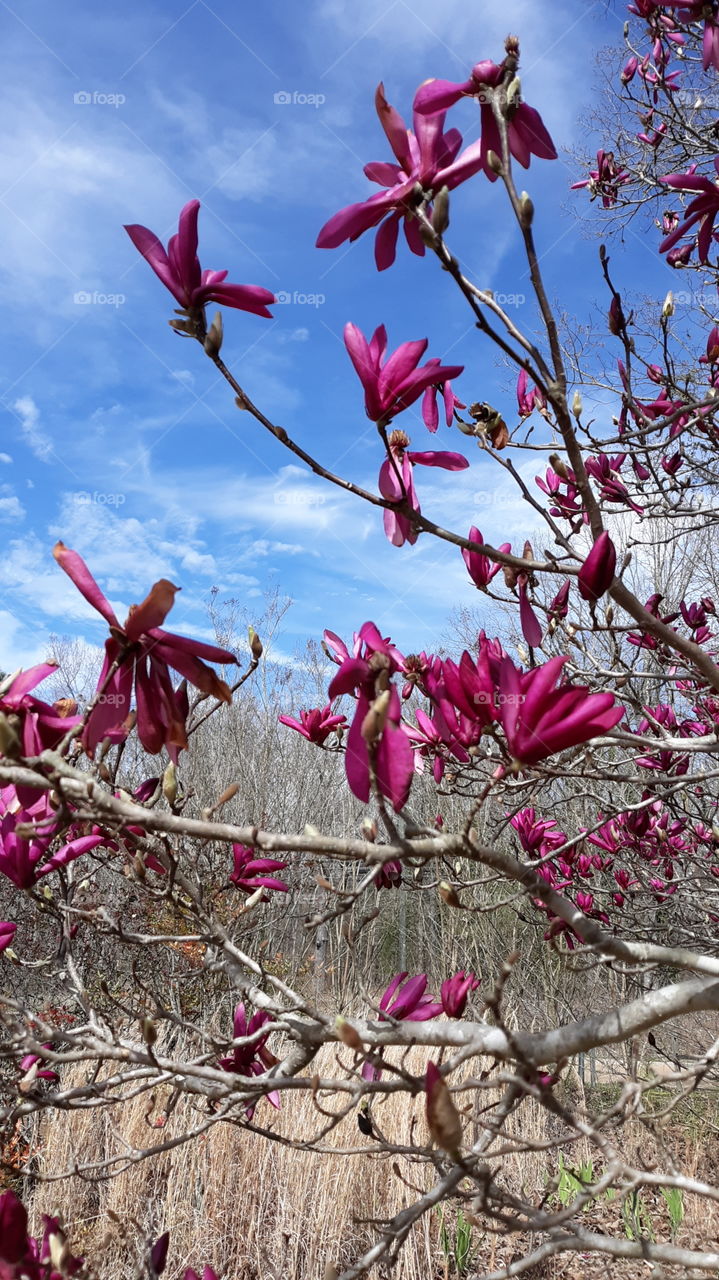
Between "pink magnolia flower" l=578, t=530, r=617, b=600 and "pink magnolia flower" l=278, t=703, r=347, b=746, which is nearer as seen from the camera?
"pink magnolia flower" l=578, t=530, r=617, b=600

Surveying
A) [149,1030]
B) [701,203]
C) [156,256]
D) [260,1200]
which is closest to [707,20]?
[701,203]

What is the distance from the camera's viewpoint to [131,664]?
730 mm

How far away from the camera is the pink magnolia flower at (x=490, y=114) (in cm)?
80

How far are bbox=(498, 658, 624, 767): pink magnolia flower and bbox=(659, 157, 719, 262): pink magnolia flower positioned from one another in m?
0.73

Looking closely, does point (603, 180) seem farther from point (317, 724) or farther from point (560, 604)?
point (317, 724)

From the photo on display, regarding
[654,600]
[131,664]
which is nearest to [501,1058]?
[131,664]

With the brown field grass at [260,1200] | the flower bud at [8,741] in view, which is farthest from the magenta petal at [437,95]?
the brown field grass at [260,1200]

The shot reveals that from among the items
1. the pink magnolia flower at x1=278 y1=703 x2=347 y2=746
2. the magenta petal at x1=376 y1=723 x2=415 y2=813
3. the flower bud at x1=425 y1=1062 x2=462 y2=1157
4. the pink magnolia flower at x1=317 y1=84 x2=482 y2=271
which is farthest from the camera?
the pink magnolia flower at x1=278 y1=703 x2=347 y2=746

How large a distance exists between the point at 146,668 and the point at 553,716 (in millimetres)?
389

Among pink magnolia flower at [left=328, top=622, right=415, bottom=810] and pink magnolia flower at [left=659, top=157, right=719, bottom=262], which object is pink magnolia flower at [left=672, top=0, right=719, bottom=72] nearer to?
pink magnolia flower at [left=659, top=157, right=719, bottom=262]

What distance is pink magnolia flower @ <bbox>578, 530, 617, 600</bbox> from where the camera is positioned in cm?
91

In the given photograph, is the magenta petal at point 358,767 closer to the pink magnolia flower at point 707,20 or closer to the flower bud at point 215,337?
the flower bud at point 215,337

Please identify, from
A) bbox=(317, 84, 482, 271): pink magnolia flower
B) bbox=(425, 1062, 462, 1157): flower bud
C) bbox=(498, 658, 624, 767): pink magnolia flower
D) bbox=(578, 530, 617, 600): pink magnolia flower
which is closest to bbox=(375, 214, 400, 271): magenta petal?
bbox=(317, 84, 482, 271): pink magnolia flower

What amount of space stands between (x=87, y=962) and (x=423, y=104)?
5.99 meters
